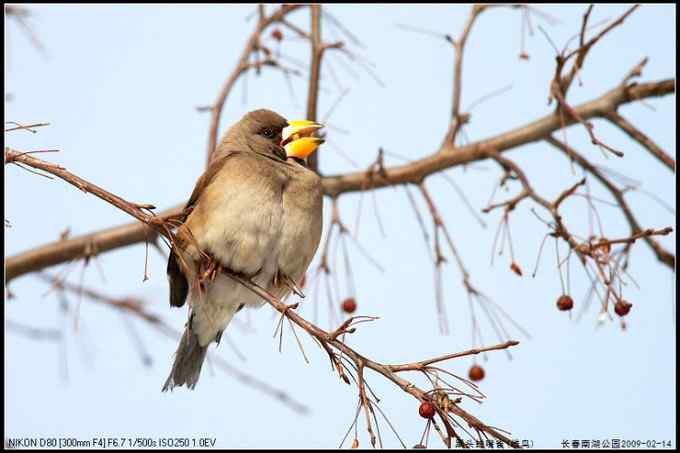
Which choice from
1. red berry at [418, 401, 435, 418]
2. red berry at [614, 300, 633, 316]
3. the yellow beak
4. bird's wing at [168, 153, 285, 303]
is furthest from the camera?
the yellow beak

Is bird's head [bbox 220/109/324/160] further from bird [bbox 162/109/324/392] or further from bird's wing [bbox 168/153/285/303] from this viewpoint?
bird's wing [bbox 168/153/285/303]

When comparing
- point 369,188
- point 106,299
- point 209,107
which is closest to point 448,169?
point 369,188

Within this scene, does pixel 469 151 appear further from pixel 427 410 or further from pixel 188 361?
pixel 427 410

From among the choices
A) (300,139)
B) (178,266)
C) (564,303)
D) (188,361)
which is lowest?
(188,361)

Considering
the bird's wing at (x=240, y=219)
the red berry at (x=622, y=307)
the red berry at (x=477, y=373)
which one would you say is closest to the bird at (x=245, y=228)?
the bird's wing at (x=240, y=219)

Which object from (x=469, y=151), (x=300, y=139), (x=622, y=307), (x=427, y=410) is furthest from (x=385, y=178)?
(x=427, y=410)

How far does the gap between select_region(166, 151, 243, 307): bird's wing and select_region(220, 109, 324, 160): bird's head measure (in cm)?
31

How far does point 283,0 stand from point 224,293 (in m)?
2.41

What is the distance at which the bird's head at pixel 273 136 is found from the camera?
526cm

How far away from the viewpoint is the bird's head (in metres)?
5.26

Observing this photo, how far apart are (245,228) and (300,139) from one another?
3.00ft

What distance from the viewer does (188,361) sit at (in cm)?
544

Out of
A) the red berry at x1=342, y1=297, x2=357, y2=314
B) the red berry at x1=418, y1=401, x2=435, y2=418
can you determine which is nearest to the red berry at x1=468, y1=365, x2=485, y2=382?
the red berry at x1=342, y1=297, x2=357, y2=314

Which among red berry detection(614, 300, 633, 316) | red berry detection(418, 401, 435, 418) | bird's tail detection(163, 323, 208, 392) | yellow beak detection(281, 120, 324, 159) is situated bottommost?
red berry detection(418, 401, 435, 418)
